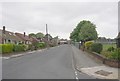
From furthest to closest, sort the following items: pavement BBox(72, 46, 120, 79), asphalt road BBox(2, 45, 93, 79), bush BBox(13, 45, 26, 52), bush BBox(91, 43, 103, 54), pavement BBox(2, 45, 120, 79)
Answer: bush BBox(13, 45, 26, 52)
bush BBox(91, 43, 103, 54)
pavement BBox(72, 46, 120, 79)
pavement BBox(2, 45, 120, 79)
asphalt road BBox(2, 45, 93, 79)

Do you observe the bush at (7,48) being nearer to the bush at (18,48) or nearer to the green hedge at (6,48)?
the green hedge at (6,48)

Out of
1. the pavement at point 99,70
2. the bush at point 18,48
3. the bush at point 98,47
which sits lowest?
the pavement at point 99,70

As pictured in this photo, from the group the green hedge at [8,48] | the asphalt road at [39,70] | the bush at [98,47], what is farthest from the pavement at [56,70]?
the green hedge at [8,48]

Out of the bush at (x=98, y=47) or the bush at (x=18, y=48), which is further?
the bush at (x=18, y=48)

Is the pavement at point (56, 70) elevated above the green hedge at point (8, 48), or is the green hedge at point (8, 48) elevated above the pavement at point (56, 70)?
the green hedge at point (8, 48)

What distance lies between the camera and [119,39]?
92.7 feet

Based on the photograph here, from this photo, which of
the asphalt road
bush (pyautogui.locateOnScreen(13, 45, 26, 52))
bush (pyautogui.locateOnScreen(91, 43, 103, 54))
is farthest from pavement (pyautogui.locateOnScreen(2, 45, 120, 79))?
bush (pyautogui.locateOnScreen(13, 45, 26, 52))

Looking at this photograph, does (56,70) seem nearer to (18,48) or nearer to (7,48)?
(7,48)

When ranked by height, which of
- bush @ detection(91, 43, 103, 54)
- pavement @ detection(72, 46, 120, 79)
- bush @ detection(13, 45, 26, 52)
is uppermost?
bush @ detection(91, 43, 103, 54)

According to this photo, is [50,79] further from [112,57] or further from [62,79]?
[112,57]

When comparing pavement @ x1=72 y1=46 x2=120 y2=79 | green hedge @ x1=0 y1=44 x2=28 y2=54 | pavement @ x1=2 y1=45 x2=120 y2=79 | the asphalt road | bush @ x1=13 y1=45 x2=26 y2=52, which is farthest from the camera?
bush @ x1=13 y1=45 x2=26 y2=52

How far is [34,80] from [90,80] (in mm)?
2766

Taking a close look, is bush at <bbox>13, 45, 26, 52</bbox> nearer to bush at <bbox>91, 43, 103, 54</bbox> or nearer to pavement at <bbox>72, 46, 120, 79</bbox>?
bush at <bbox>91, 43, 103, 54</bbox>


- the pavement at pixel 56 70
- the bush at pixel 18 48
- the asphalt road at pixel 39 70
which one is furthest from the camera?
the bush at pixel 18 48
